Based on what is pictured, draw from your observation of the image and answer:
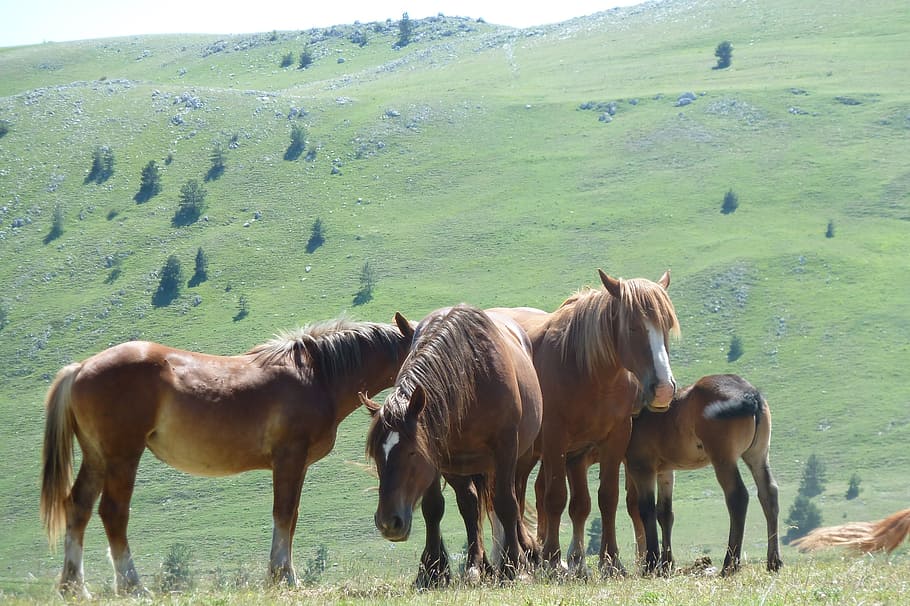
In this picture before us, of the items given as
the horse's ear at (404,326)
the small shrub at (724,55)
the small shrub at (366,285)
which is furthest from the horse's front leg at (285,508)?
the small shrub at (724,55)

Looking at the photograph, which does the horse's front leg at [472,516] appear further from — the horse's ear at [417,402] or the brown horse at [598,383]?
the horse's ear at [417,402]

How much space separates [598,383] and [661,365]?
1277mm

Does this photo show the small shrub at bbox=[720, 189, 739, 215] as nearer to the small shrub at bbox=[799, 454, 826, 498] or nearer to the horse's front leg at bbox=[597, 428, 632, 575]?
the small shrub at bbox=[799, 454, 826, 498]

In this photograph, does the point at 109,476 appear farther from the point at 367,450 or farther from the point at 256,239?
the point at 256,239

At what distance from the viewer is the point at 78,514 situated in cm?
1098

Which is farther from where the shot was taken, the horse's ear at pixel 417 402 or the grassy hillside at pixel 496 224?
the grassy hillside at pixel 496 224

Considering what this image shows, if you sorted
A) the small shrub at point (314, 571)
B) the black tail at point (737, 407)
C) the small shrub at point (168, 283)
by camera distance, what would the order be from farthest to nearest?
the small shrub at point (168, 283) → the small shrub at point (314, 571) → the black tail at point (737, 407)

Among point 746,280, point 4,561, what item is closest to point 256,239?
point 746,280

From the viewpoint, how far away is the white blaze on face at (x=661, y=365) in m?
11.2

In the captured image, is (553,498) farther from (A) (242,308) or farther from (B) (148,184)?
(B) (148,184)

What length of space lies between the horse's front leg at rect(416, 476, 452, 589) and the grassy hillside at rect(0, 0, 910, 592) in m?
44.9

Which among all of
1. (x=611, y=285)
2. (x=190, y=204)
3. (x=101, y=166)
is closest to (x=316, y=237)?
(x=190, y=204)

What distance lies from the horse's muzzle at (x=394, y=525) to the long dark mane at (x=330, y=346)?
356 centimetres

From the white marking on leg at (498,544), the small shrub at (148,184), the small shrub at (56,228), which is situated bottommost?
the small shrub at (56,228)
